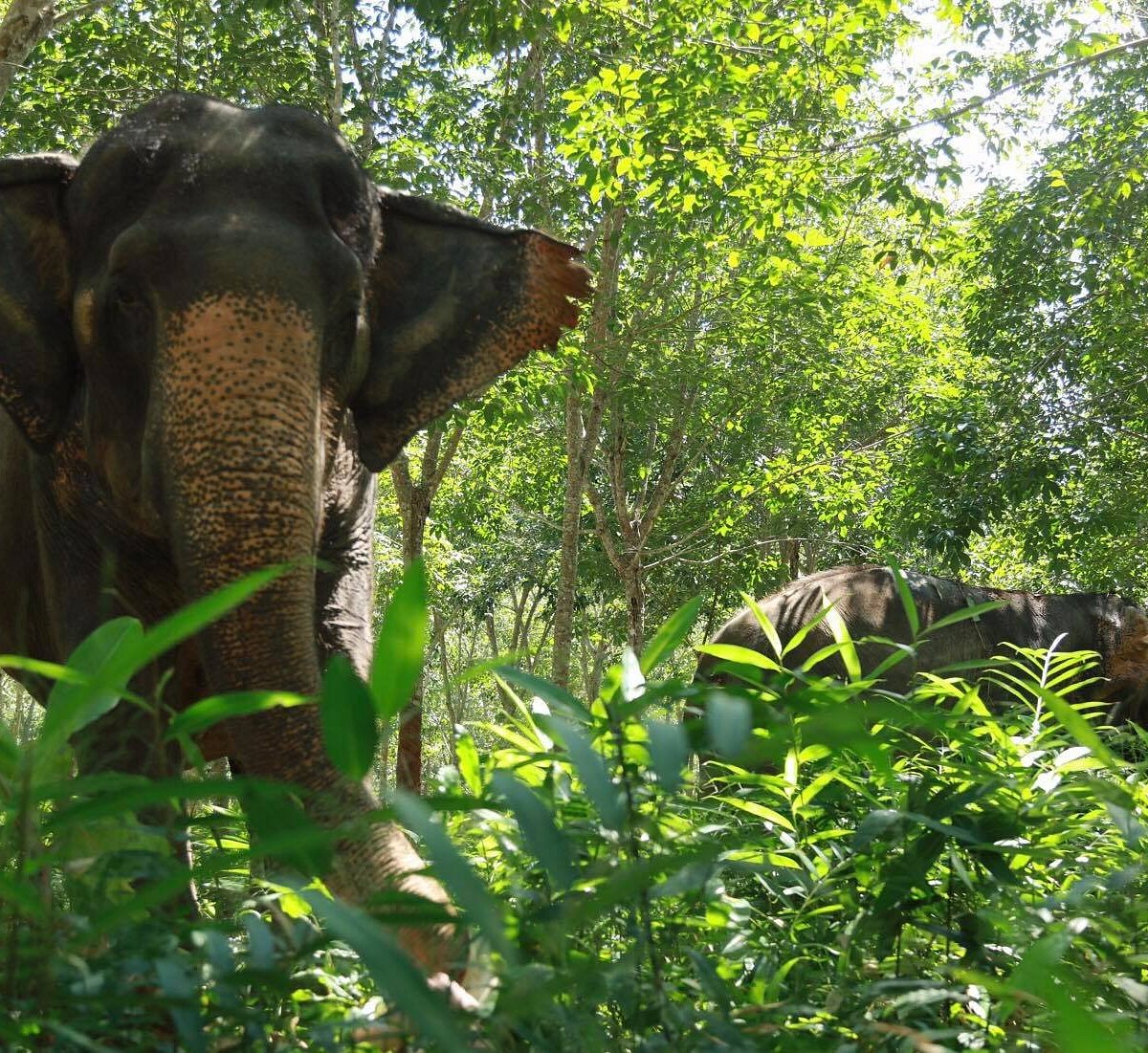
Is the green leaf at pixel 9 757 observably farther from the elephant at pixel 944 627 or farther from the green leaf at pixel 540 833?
the elephant at pixel 944 627

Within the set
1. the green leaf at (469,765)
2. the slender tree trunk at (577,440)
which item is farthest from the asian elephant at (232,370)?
the slender tree trunk at (577,440)

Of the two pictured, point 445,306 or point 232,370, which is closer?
point 232,370

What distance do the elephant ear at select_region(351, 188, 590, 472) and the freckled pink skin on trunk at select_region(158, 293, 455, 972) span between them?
78cm

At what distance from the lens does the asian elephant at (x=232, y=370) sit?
241 centimetres

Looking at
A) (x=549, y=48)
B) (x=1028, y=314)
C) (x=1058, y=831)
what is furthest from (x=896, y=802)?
(x=549, y=48)

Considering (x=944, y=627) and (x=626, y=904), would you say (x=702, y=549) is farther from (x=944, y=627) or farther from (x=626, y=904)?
(x=626, y=904)

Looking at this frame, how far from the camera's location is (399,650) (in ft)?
3.02

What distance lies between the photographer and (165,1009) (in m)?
0.82

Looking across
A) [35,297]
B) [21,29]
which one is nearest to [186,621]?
[35,297]

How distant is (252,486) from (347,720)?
5.28ft

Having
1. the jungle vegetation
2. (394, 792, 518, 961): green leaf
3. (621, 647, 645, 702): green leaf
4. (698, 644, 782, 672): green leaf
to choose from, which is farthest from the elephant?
(394, 792, 518, 961): green leaf

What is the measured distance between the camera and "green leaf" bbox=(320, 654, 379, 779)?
0.87 metres

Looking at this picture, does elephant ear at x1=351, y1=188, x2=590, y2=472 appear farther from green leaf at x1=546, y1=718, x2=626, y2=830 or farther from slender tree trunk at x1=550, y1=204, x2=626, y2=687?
slender tree trunk at x1=550, y1=204, x2=626, y2=687

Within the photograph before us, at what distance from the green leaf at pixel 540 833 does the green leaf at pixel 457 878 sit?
8 cm
